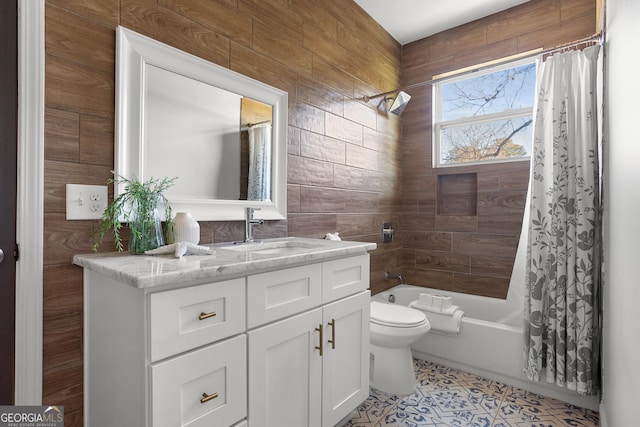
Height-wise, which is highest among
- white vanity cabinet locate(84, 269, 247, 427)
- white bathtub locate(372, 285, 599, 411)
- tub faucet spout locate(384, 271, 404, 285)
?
white vanity cabinet locate(84, 269, 247, 427)

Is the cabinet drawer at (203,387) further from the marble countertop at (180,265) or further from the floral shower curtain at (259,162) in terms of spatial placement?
the floral shower curtain at (259,162)

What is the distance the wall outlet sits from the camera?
117 centimetres

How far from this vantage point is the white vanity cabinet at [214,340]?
3.00 ft

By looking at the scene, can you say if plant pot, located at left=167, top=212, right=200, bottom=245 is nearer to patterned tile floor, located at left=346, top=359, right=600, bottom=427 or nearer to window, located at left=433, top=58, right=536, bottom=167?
patterned tile floor, located at left=346, top=359, right=600, bottom=427

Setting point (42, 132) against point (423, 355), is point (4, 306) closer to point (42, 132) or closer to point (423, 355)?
point (42, 132)

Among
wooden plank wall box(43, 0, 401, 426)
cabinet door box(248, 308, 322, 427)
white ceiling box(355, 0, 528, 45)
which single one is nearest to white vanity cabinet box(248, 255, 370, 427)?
cabinet door box(248, 308, 322, 427)

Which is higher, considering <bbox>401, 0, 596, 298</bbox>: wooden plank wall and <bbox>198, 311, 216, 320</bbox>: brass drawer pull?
<bbox>401, 0, 596, 298</bbox>: wooden plank wall

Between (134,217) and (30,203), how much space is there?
30 centimetres

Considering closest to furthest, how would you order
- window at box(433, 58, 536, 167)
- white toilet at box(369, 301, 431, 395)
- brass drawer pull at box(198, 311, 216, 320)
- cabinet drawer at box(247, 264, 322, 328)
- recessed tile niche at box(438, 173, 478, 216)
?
brass drawer pull at box(198, 311, 216, 320) → cabinet drawer at box(247, 264, 322, 328) → white toilet at box(369, 301, 431, 395) → window at box(433, 58, 536, 167) → recessed tile niche at box(438, 173, 478, 216)

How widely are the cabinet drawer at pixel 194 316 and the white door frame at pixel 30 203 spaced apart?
0.53 meters

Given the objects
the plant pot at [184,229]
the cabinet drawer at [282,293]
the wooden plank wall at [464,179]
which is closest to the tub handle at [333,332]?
the cabinet drawer at [282,293]

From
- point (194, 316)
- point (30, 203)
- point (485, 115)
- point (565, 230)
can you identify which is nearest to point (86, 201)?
point (30, 203)

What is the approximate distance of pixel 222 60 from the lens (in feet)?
5.37

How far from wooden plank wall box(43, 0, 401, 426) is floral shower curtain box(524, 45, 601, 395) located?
45.5 inches
